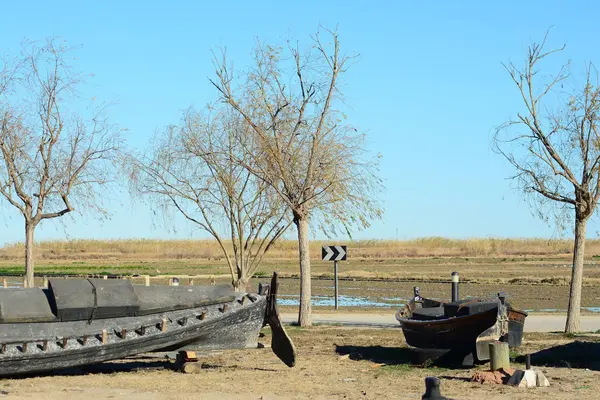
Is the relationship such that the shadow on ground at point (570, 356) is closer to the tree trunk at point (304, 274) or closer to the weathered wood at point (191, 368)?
the weathered wood at point (191, 368)

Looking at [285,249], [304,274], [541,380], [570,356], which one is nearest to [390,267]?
[285,249]

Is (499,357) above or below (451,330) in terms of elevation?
below

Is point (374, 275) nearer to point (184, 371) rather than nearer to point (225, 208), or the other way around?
point (225, 208)

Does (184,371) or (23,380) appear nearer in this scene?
(23,380)

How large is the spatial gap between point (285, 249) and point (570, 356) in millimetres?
77995

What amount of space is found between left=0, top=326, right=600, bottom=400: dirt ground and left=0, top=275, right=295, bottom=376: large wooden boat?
0.45 m

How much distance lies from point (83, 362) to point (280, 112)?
910 centimetres

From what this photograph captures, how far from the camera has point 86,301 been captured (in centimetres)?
1505

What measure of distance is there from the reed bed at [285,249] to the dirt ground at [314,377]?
6402cm

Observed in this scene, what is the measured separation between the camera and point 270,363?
17.0 meters

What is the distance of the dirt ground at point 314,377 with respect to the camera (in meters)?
13.5

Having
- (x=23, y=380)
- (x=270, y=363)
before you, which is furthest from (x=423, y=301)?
(x=23, y=380)

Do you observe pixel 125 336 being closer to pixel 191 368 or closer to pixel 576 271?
pixel 191 368

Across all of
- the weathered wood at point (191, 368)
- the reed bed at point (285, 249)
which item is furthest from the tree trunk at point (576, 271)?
the reed bed at point (285, 249)
